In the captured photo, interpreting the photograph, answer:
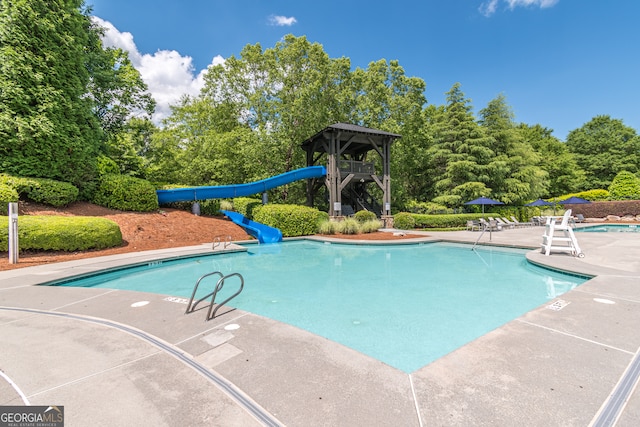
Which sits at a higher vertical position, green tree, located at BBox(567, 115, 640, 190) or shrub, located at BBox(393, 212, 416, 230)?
green tree, located at BBox(567, 115, 640, 190)

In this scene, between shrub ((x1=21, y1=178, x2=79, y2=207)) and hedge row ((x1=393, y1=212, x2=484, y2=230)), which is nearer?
shrub ((x1=21, y1=178, x2=79, y2=207))

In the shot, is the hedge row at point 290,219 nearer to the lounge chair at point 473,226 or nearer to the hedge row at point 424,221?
the hedge row at point 424,221

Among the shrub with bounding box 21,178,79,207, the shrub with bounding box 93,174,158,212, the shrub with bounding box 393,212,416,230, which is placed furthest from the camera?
the shrub with bounding box 393,212,416,230

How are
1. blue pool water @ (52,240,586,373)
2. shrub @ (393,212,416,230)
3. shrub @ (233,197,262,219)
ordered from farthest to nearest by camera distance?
shrub @ (393,212,416,230), shrub @ (233,197,262,219), blue pool water @ (52,240,586,373)

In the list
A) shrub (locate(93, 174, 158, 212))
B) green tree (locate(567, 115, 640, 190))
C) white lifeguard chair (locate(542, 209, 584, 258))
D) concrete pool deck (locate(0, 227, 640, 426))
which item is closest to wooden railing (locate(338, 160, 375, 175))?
shrub (locate(93, 174, 158, 212))

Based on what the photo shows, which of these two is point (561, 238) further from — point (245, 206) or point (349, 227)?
point (245, 206)

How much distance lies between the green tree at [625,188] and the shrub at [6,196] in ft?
150

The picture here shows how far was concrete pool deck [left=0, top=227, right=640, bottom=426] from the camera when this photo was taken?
1869 mm

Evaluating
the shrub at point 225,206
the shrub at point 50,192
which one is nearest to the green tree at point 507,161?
the shrub at point 225,206

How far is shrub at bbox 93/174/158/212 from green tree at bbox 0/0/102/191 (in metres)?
0.94

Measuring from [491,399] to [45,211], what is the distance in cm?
1487

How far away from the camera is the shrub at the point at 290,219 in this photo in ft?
48.9

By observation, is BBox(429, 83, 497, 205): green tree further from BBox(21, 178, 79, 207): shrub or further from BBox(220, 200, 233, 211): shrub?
BBox(21, 178, 79, 207): shrub

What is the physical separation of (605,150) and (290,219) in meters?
46.1
